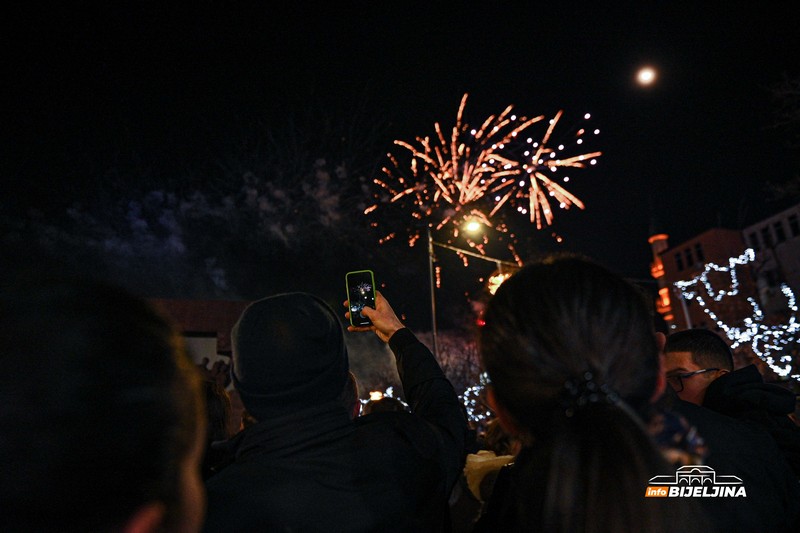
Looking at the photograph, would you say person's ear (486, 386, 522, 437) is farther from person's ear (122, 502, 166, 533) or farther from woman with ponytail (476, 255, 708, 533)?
person's ear (122, 502, 166, 533)

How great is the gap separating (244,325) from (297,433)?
1.47 feet

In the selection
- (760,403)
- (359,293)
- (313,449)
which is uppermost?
(359,293)

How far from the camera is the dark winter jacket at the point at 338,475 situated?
1.65 meters

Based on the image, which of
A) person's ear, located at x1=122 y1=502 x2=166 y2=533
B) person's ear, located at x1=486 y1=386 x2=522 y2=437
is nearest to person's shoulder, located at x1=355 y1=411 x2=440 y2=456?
person's ear, located at x1=486 y1=386 x2=522 y2=437

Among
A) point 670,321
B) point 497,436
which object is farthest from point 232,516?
point 670,321

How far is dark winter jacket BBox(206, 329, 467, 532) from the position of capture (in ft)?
5.40

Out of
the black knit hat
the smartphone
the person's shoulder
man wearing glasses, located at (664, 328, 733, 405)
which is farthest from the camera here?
man wearing glasses, located at (664, 328, 733, 405)

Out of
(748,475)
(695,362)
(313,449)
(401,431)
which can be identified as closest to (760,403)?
(695,362)

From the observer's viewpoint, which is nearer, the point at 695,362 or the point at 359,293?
the point at 359,293

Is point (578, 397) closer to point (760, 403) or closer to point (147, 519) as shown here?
point (147, 519)

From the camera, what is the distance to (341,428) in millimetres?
1899

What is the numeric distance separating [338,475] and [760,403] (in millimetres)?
2427

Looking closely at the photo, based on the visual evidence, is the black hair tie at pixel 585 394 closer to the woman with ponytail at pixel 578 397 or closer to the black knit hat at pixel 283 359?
the woman with ponytail at pixel 578 397

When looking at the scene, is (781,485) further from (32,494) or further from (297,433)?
(32,494)
